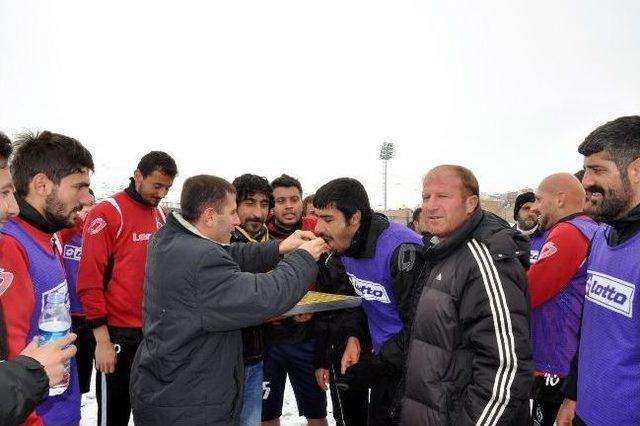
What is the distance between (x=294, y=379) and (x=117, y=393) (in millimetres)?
A: 1644

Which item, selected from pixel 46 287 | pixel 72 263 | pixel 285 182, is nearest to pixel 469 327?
pixel 46 287

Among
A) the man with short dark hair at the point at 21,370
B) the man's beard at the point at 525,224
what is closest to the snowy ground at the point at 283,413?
the man's beard at the point at 525,224

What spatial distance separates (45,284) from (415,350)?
204 cm

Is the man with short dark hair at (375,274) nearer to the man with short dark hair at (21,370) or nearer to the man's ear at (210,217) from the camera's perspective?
the man's ear at (210,217)

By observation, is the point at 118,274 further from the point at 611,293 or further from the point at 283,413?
the point at 611,293

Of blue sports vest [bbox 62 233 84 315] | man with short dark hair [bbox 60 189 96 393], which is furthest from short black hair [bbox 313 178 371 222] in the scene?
blue sports vest [bbox 62 233 84 315]

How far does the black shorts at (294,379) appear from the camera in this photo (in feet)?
14.3

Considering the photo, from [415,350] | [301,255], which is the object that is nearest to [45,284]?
[301,255]

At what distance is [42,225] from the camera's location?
248 centimetres

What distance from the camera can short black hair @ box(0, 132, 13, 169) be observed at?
1813 millimetres

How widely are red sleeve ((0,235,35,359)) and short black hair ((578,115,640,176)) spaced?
115 inches

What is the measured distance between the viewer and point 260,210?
442 cm

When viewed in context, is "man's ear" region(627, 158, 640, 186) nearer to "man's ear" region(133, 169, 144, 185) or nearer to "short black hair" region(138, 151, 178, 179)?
"short black hair" region(138, 151, 178, 179)

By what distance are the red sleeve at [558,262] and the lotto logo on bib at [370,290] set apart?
111 centimetres
